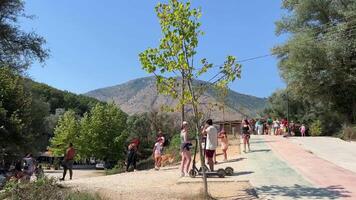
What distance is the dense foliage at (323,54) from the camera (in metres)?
38.6

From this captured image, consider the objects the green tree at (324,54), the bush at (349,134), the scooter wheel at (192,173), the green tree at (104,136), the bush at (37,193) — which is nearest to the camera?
the bush at (37,193)

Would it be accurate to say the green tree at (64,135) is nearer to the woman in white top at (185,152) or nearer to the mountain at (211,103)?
the mountain at (211,103)

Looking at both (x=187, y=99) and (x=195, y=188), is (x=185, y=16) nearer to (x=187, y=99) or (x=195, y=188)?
(x=187, y=99)

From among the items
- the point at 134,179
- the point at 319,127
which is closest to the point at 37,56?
the point at 134,179

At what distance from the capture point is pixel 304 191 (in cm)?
1389

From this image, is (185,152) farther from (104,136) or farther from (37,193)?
(104,136)

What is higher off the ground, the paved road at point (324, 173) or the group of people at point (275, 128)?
the group of people at point (275, 128)

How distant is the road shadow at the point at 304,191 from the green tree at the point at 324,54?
25196 mm

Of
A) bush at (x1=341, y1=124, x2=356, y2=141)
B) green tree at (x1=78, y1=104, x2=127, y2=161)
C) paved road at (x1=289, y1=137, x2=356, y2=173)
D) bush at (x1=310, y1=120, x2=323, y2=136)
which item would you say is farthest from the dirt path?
green tree at (x1=78, y1=104, x2=127, y2=161)

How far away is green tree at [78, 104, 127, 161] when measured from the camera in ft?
237

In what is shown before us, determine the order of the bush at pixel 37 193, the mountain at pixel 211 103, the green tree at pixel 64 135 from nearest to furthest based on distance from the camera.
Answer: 1. the bush at pixel 37 193
2. the mountain at pixel 211 103
3. the green tree at pixel 64 135

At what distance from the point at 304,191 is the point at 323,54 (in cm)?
2623

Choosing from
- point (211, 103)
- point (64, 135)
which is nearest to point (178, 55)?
point (211, 103)

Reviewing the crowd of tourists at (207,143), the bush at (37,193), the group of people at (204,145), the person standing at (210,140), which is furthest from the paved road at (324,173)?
the bush at (37,193)
